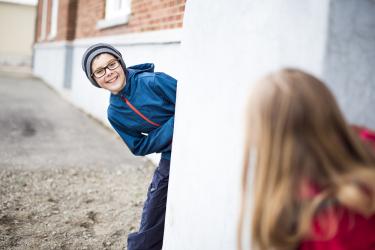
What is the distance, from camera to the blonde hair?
114cm

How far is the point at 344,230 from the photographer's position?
115 cm

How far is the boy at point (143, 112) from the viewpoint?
8.20 feet

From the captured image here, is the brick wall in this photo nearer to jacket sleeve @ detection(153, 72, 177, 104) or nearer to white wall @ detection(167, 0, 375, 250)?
jacket sleeve @ detection(153, 72, 177, 104)

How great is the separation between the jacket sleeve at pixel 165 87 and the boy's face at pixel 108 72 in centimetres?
22

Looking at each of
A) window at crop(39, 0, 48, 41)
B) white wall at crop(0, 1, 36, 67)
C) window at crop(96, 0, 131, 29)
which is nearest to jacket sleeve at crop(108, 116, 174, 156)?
window at crop(96, 0, 131, 29)

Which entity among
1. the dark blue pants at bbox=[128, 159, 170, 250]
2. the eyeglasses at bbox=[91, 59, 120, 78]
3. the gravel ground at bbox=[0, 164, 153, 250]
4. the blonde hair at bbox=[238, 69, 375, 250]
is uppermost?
the eyeglasses at bbox=[91, 59, 120, 78]

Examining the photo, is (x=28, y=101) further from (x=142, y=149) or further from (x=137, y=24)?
(x=142, y=149)

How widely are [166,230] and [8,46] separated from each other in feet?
108

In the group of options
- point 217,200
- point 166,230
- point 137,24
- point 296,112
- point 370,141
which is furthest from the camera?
point 137,24

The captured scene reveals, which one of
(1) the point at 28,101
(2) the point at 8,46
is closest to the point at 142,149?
(1) the point at 28,101

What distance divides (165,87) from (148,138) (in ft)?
1.23

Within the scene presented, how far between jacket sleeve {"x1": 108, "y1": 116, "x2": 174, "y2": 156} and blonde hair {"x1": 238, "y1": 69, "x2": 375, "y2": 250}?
54.3 inches

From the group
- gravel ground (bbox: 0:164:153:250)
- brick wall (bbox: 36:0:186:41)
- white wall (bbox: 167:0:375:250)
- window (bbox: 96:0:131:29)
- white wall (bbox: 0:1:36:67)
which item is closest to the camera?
white wall (bbox: 167:0:375:250)

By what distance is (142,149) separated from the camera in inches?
99.0
